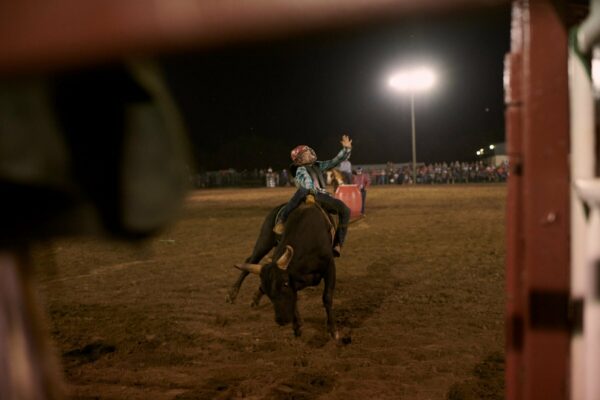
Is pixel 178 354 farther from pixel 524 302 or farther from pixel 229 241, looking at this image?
pixel 229 241

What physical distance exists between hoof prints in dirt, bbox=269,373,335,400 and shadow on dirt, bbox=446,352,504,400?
0.99 m

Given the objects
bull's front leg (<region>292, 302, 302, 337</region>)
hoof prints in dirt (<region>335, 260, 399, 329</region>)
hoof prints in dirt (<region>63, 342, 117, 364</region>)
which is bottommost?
hoof prints in dirt (<region>335, 260, 399, 329</region>)

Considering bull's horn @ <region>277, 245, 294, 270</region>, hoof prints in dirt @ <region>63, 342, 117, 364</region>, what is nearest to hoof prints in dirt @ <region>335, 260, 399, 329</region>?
bull's horn @ <region>277, 245, 294, 270</region>

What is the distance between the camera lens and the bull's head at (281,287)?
16.4 feet

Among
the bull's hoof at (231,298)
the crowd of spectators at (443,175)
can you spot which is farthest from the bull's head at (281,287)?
the crowd of spectators at (443,175)

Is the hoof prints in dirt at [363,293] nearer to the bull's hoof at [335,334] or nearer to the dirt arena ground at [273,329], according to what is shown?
the dirt arena ground at [273,329]

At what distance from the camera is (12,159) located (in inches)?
36.4

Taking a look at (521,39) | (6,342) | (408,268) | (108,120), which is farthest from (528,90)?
(408,268)

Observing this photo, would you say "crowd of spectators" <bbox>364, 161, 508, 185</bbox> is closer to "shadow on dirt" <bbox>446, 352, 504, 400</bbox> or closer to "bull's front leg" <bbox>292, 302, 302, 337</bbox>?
"bull's front leg" <bbox>292, 302, 302, 337</bbox>

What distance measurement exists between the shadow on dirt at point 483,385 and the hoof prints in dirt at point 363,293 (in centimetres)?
159

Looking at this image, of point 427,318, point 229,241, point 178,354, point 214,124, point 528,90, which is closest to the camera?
point 528,90

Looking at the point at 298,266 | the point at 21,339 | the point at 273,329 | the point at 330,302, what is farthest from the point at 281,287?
the point at 21,339

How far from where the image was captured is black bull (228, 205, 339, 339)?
16.6ft

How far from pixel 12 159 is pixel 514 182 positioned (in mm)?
1225
